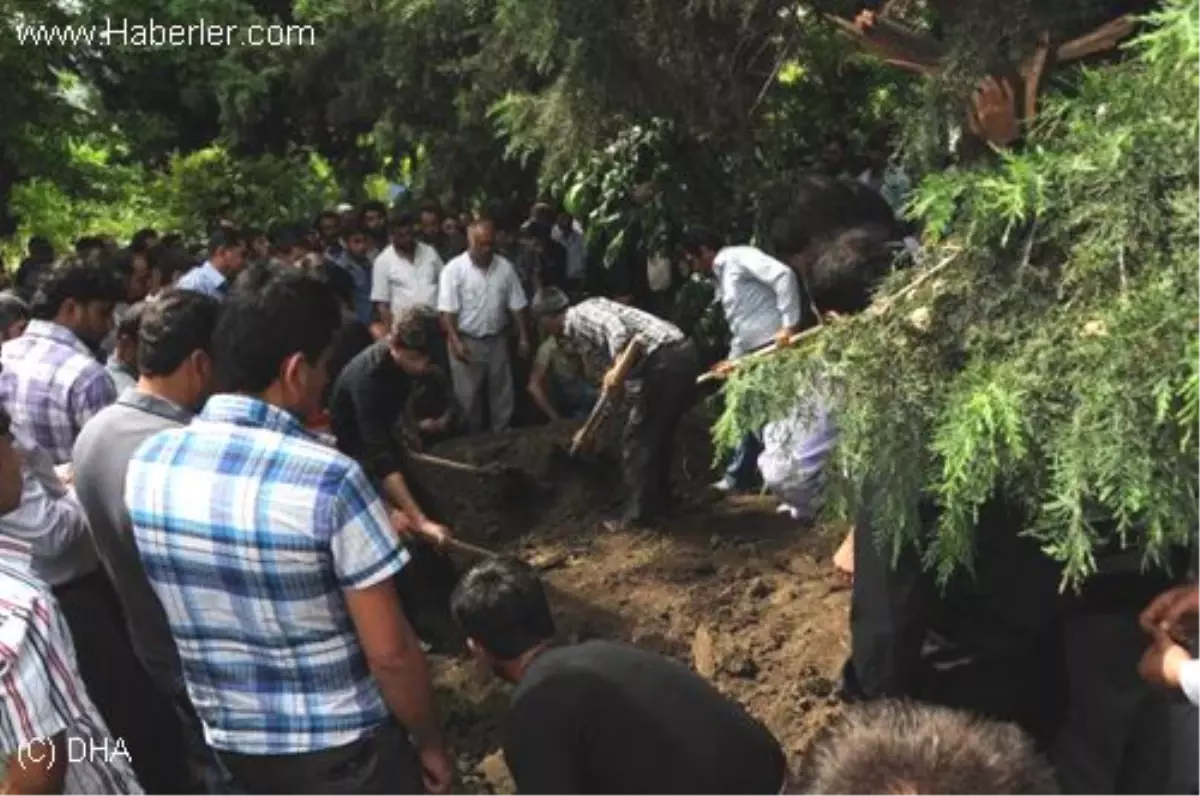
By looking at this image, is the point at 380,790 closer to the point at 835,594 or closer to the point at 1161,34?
the point at 1161,34

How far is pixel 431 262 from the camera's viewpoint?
9.53m

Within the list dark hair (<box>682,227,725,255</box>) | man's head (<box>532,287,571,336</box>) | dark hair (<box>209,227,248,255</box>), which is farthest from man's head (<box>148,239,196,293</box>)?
dark hair (<box>682,227,725,255</box>)

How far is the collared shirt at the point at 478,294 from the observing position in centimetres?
884

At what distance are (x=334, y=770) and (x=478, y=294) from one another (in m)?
6.41

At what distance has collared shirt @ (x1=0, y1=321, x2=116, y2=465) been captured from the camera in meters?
4.14

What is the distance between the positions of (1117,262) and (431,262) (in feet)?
26.7

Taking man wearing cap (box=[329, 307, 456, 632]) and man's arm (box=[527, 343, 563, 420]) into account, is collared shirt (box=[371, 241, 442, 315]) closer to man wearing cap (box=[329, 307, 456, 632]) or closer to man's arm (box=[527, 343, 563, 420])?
man's arm (box=[527, 343, 563, 420])

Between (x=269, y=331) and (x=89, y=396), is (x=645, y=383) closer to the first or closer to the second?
(x=89, y=396)

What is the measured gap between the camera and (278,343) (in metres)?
2.60

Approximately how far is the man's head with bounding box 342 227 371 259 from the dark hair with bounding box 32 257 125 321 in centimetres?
531

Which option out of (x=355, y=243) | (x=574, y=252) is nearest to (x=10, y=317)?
(x=355, y=243)

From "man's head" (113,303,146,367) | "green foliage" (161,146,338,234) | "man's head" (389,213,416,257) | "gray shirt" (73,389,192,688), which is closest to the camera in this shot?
"gray shirt" (73,389,192,688)

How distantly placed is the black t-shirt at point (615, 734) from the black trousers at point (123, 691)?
1.56 meters

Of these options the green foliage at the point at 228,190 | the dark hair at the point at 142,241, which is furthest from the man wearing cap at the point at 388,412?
the green foliage at the point at 228,190
